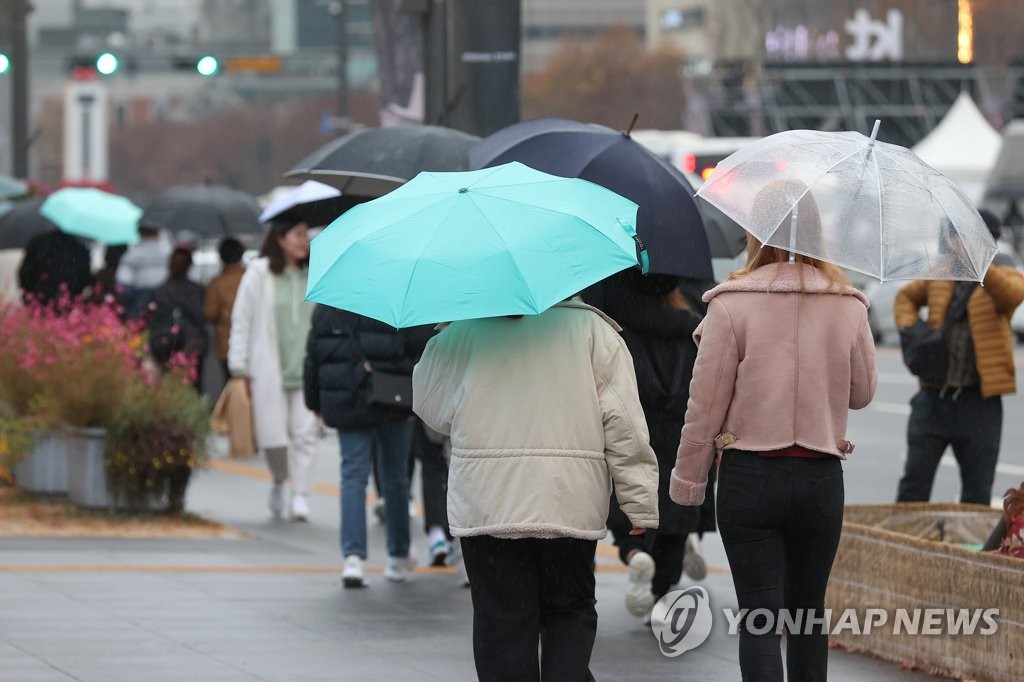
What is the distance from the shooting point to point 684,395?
7812 mm

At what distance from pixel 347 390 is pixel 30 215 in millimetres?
9090

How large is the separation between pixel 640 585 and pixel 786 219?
8.56 ft

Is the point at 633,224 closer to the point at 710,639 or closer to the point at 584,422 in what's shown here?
the point at 584,422

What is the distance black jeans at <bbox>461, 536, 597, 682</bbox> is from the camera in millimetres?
5473

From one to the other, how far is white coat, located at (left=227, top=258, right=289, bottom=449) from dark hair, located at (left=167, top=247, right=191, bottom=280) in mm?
3613

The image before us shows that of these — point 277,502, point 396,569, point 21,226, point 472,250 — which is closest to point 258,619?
point 396,569

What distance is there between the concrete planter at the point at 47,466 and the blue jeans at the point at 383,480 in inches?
107

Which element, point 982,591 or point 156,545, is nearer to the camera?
point 982,591

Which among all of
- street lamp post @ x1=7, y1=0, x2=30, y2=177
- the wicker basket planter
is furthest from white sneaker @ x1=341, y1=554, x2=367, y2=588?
street lamp post @ x1=7, y1=0, x2=30, y2=177

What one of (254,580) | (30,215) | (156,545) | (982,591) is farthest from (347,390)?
(30,215)

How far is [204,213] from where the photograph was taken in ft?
52.8

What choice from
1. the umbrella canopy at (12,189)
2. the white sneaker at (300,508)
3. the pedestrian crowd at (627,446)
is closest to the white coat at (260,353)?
the white sneaker at (300,508)

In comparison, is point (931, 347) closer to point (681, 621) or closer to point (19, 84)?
point (681, 621)

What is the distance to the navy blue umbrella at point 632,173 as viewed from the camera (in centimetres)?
754
